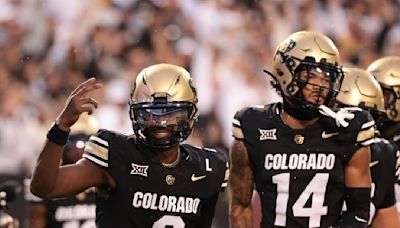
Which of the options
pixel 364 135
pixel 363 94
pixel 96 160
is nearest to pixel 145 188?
pixel 96 160

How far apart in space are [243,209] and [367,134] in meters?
0.63

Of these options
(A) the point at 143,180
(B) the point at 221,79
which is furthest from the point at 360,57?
(A) the point at 143,180

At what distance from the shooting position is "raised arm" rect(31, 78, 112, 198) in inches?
128

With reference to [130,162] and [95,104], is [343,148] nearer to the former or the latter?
[130,162]

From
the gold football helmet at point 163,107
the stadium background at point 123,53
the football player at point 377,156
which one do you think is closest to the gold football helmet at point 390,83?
the football player at point 377,156

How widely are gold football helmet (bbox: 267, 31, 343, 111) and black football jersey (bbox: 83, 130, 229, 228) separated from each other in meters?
0.52

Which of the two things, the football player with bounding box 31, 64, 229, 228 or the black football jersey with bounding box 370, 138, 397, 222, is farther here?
the black football jersey with bounding box 370, 138, 397, 222

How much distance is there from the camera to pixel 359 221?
13.1ft

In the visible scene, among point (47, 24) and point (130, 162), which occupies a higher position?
point (47, 24)

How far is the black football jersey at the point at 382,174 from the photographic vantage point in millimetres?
4477

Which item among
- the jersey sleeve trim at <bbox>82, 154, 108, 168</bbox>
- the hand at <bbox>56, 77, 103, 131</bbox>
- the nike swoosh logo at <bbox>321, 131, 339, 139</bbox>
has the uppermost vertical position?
the hand at <bbox>56, 77, 103, 131</bbox>

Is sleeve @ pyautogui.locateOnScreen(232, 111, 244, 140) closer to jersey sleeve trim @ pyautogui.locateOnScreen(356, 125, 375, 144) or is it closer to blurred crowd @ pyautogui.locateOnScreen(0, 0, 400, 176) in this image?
jersey sleeve trim @ pyautogui.locateOnScreen(356, 125, 375, 144)

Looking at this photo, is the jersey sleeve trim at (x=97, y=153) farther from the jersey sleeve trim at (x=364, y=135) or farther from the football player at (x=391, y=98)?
the football player at (x=391, y=98)

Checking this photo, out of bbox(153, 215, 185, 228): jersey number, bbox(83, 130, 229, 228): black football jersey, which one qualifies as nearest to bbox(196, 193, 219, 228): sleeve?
bbox(83, 130, 229, 228): black football jersey
